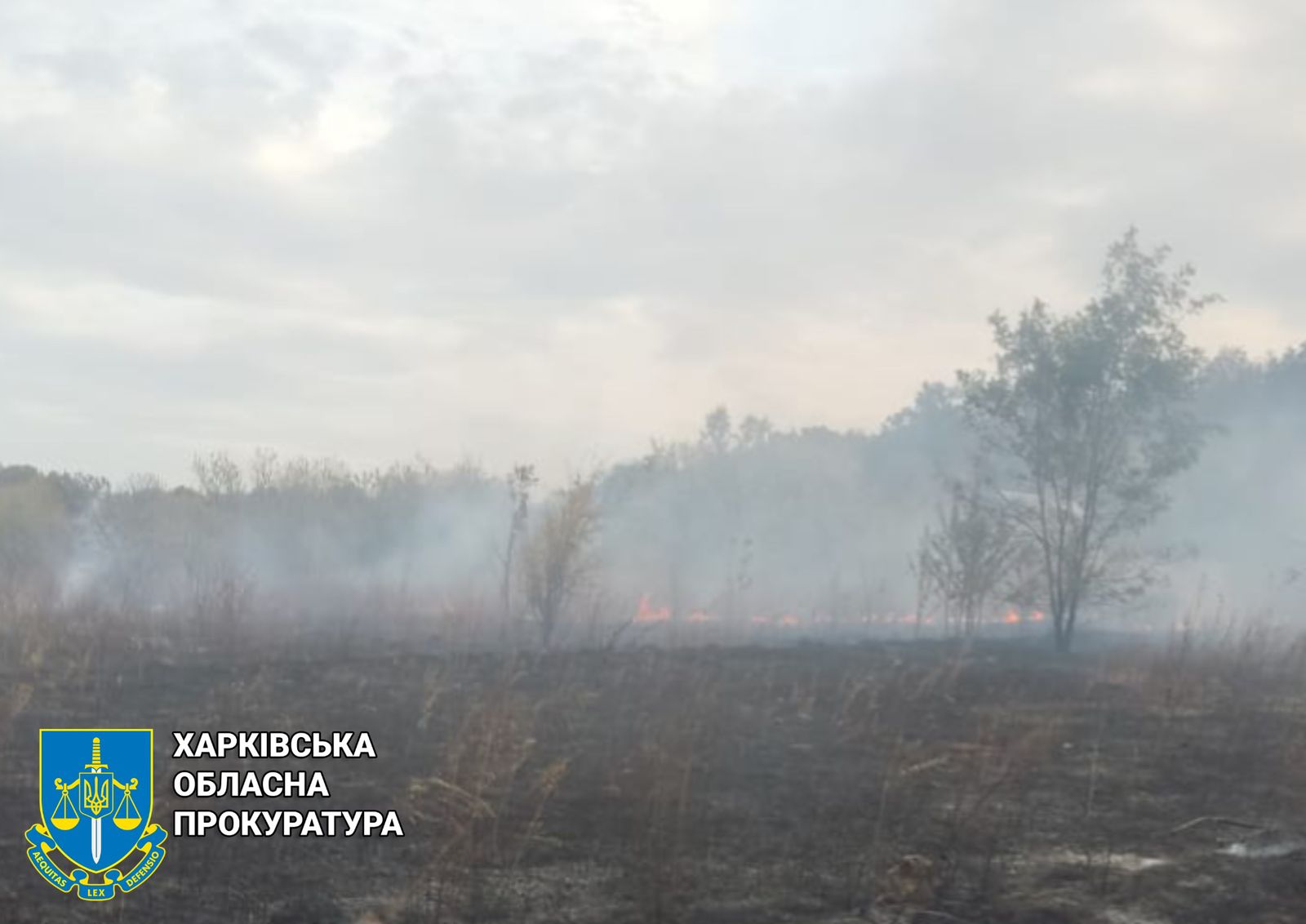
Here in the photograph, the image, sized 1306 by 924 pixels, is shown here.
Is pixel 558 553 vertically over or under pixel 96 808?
over

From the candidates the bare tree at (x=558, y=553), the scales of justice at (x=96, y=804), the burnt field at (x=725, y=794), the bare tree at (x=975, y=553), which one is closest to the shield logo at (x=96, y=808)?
the scales of justice at (x=96, y=804)

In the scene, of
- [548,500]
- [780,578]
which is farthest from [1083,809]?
[780,578]

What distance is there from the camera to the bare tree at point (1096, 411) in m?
26.5

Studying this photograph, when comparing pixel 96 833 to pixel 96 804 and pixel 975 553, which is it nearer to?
pixel 96 804

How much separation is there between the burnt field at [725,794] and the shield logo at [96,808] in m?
0.29

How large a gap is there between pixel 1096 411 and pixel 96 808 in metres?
23.7

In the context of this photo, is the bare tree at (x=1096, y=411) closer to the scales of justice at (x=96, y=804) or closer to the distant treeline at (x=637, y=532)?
the distant treeline at (x=637, y=532)

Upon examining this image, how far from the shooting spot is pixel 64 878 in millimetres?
7719

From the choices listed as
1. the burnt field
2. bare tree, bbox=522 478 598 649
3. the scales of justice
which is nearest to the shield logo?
the scales of justice

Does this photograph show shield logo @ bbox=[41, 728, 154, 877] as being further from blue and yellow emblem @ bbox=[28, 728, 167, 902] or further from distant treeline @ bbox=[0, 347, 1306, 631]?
distant treeline @ bbox=[0, 347, 1306, 631]

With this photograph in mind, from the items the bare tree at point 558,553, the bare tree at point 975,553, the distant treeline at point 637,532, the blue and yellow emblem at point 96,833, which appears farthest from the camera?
the distant treeline at point 637,532

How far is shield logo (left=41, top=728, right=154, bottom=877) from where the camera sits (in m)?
7.72

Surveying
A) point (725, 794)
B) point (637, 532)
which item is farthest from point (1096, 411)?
point (637, 532)

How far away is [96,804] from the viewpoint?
782cm
